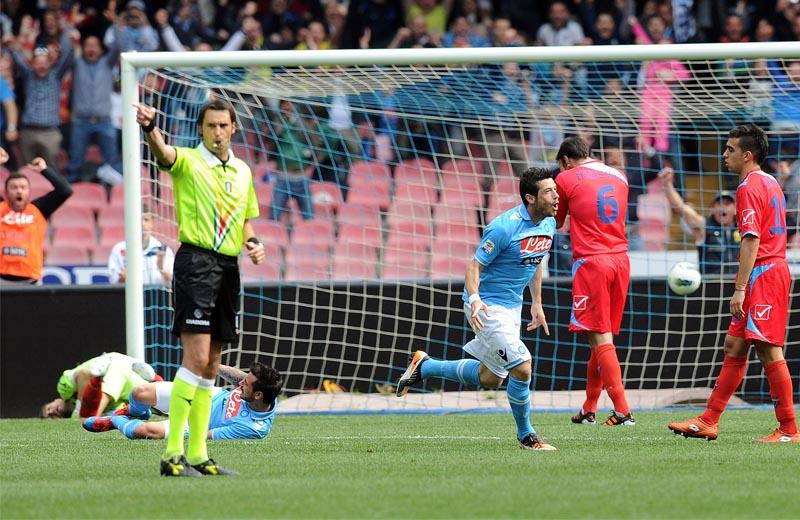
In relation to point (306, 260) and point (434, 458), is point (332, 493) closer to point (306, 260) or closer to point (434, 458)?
point (434, 458)


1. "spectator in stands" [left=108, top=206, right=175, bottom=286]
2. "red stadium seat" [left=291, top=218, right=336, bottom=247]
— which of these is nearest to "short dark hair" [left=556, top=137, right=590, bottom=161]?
"spectator in stands" [left=108, top=206, right=175, bottom=286]

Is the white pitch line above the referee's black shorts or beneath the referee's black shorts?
beneath

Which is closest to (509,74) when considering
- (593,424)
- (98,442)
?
(593,424)

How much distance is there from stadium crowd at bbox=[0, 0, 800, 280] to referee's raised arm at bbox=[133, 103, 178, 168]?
22.0ft

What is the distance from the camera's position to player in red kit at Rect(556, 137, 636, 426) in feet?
32.9

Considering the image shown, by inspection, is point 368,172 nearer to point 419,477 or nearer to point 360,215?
point 360,215

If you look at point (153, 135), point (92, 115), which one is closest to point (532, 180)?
point (153, 135)

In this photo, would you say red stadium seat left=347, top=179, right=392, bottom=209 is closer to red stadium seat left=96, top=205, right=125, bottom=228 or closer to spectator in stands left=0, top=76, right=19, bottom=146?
red stadium seat left=96, top=205, right=125, bottom=228

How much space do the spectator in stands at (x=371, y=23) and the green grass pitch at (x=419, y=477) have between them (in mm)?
9639

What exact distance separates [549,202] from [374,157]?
27.3 ft

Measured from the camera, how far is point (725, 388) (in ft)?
28.7

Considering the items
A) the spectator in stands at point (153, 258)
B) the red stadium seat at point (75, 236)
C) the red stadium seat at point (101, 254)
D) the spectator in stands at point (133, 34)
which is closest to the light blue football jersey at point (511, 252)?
the spectator in stands at point (153, 258)

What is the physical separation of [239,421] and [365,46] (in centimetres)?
1001

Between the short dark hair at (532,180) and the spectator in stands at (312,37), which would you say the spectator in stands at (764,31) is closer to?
the spectator in stands at (312,37)
